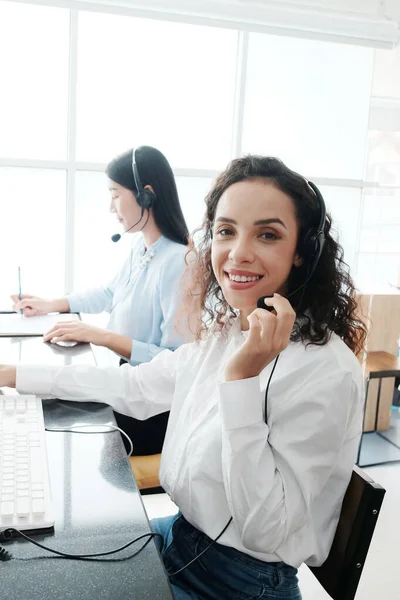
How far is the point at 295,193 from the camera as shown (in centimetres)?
98

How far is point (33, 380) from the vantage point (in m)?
1.17

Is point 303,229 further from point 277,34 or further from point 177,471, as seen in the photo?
point 277,34

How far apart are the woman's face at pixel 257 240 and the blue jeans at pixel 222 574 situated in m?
0.41

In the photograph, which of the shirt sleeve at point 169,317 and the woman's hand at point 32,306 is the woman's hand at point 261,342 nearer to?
the shirt sleeve at point 169,317

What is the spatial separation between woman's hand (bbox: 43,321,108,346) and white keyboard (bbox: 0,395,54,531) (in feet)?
1.39

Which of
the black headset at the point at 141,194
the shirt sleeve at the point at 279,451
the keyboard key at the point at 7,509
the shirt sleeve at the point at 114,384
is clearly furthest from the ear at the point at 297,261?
the black headset at the point at 141,194

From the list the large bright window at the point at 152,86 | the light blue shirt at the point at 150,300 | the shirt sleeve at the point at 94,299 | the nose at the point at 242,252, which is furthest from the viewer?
the large bright window at the point at 152,86

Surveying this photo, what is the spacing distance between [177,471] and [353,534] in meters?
0.30

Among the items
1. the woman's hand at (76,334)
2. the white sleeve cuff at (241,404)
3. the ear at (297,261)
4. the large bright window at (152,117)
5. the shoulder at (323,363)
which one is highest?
the large bright window at (152,117)

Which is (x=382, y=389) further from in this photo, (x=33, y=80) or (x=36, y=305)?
(x=33, y=80)

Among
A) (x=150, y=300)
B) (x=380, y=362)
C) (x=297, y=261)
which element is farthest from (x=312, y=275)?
(x=380, y=362)

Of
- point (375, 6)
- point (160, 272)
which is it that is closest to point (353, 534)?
point (160, 272)

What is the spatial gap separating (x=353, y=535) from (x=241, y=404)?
295 mm

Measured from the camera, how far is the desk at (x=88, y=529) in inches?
25.4
